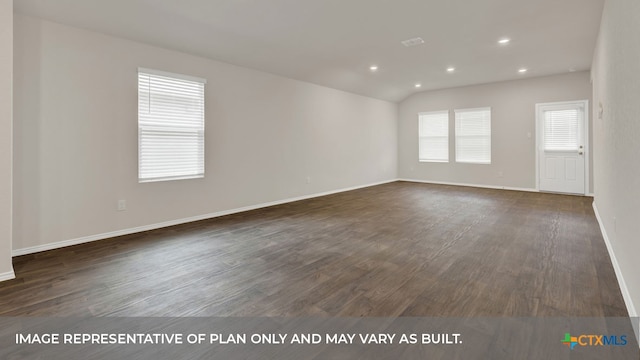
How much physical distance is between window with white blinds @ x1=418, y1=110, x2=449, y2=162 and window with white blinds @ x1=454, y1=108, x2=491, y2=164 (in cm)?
33

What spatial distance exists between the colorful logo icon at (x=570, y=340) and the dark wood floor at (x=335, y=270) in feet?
0.83

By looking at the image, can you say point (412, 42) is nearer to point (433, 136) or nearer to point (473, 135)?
point (473, 135)

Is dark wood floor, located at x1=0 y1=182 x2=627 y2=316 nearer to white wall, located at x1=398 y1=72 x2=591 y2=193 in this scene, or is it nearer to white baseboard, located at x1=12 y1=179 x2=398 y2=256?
white baseboard, located at x1=12 y1=179 x2=398 y2=256

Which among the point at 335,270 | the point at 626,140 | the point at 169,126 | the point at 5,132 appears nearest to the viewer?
the point at 626,140

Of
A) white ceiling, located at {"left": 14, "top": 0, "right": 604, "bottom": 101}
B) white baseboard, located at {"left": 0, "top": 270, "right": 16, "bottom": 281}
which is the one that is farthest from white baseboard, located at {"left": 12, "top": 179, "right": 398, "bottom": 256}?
white ceiling, located at {"left": 14, "top": 0, "right": 604, "bottom": 101}

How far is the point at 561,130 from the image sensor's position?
22.3 feet

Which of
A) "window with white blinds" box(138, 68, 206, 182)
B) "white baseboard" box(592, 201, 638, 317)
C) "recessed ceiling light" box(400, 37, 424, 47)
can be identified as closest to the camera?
"white baseboard" box(592, 201, 638, 317)

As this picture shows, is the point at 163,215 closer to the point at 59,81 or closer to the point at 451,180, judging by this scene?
the point at 59,81

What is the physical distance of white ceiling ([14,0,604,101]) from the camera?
3.35 metres

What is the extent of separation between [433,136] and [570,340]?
7.70 m

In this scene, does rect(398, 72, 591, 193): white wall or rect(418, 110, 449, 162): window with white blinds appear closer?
rect(398, 72, 591, 193): white wall

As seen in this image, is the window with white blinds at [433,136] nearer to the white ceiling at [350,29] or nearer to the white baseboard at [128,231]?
the white ceiling at [350,29]

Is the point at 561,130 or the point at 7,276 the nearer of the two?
the point at 7,276

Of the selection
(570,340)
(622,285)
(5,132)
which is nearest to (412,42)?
(622,285)
